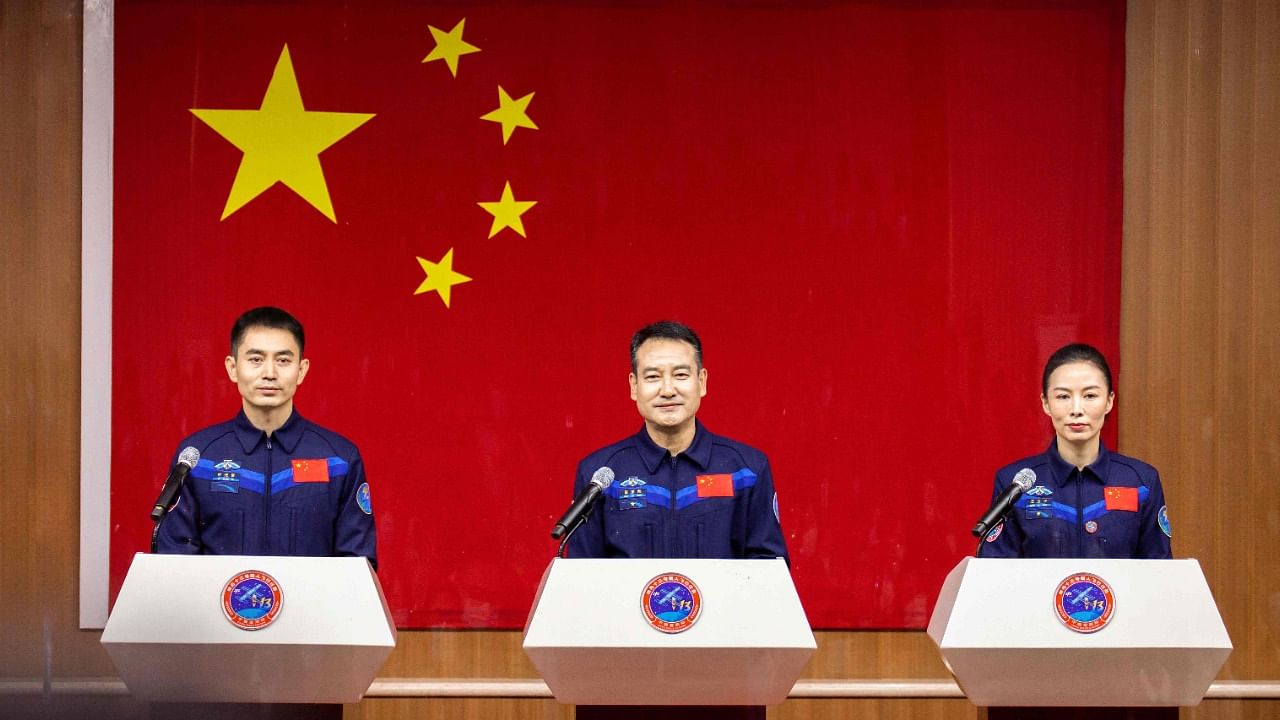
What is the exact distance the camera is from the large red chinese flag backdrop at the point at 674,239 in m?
3.95

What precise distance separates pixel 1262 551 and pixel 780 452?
1476 millimetres

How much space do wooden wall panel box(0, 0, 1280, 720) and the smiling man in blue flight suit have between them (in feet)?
3.73

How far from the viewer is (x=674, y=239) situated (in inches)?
156

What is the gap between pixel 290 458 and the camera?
3.08m

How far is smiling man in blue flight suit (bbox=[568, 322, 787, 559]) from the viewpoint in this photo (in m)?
2.94

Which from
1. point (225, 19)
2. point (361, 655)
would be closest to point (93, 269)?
point (225, 19)

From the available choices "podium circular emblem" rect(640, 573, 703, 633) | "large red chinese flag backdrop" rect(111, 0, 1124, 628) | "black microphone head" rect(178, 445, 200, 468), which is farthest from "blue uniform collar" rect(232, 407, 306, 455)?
"podium circular emblem" rect(640, 573, 703, 633)

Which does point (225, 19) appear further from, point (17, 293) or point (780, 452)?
point (780, 452)

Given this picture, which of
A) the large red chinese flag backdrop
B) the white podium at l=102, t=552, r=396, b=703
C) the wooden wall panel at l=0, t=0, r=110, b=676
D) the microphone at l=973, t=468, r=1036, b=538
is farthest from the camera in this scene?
the large red chinese flag backdrop

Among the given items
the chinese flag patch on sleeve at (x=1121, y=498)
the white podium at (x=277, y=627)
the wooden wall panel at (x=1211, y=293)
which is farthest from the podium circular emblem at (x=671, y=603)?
the wooden wall panel at (x=1211, y=293)

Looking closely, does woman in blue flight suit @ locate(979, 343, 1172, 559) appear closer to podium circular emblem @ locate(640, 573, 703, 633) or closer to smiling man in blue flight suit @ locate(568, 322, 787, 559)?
smiling man in blue flight suit @ locate(568, 322, 787, 559)

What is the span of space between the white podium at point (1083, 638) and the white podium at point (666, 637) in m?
0.34

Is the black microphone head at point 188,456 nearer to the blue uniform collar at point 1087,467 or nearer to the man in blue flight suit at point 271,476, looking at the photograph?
the man in blue flight suit at point 271,476

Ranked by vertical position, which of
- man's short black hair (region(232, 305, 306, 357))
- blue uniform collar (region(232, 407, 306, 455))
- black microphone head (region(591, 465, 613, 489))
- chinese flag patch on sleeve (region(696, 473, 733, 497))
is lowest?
chinese flag patch on sleeve (region(696, 473, 733, 497))
